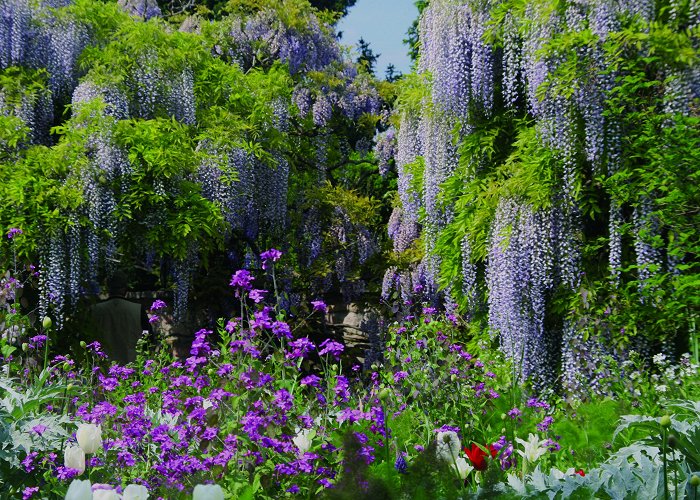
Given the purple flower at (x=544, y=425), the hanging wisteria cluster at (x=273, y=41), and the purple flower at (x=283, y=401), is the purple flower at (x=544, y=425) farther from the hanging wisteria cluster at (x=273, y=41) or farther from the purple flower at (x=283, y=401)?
the hanging wisteria cluster at (x=273, y=41)

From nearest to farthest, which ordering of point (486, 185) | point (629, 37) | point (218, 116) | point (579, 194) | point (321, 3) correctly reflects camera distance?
point (629, 37), point (579, 194), point (486, 185), point (218, 116), point (321, 3)

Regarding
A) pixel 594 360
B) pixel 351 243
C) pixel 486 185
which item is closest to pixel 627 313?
pixel 594 360

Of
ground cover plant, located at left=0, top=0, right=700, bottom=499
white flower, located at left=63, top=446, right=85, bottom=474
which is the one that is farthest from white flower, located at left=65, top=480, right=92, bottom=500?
white flower, located at left=63, top=446, right=85, bottom=474

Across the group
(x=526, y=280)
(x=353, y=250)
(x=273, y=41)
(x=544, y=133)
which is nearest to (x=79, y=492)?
(x=526, y=280)

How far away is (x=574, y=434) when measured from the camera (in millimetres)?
3721

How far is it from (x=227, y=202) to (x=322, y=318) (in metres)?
3.43

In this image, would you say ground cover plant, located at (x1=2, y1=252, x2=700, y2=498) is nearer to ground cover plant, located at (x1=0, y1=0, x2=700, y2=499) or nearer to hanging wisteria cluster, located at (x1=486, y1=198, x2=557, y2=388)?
ground cover plant, located at (x1=0, y1=0, x2=700, y2=499)

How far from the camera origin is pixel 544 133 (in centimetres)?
614

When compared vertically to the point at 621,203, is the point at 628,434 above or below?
below

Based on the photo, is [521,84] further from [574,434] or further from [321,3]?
[321,3]

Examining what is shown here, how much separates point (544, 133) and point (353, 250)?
4.90m

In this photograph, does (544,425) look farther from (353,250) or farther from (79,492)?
(353,250)

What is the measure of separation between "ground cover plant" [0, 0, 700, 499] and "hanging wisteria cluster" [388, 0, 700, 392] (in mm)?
22

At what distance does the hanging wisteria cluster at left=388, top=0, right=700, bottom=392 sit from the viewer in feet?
18.6
